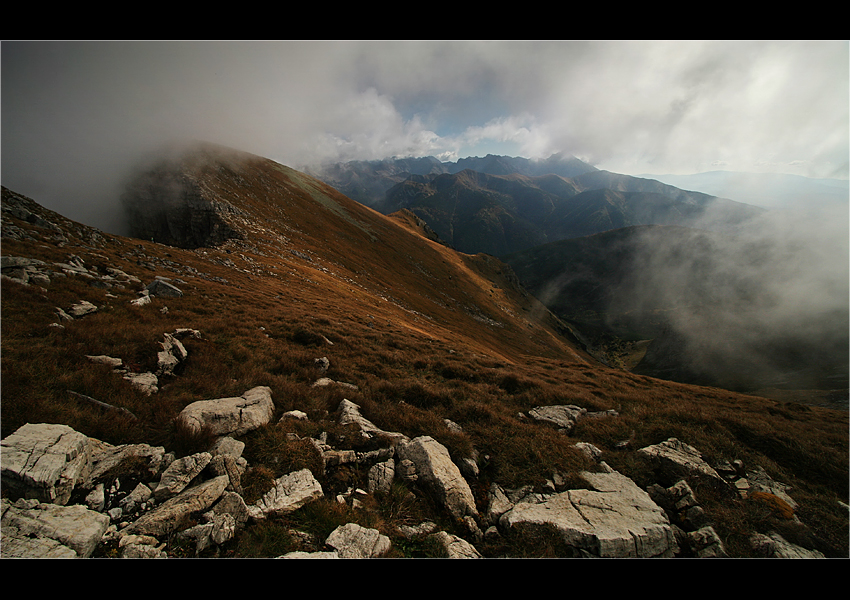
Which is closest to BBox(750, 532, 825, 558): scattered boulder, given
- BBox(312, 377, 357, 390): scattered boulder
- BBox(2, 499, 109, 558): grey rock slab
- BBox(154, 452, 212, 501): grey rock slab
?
BBox(312, 377, 357, 390): scattered boulder

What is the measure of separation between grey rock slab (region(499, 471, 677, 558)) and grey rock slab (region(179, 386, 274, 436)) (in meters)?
5.81

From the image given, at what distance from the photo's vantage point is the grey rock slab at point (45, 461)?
3.88 meters

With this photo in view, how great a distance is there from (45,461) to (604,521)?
9.33 meters

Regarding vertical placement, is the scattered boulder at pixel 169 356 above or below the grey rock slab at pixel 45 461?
below

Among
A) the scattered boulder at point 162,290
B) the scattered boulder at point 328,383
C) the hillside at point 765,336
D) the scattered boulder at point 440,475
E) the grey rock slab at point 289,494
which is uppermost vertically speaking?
the hillside at point 765,336

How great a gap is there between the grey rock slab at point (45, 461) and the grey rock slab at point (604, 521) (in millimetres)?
6973

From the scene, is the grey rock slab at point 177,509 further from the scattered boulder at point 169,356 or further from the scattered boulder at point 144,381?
the scattered boulder at point 169,356

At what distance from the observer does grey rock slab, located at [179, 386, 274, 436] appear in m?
6.11

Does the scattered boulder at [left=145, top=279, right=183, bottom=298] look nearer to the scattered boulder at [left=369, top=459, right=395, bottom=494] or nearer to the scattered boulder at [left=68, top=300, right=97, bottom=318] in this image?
the scattered boulder at [left=68, top=300, right=97, bottom=318]

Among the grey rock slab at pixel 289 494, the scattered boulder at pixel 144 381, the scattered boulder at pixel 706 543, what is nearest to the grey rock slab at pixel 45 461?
the scattered boulder at pixel 144 381

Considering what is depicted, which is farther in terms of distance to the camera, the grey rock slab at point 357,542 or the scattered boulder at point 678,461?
the scattered boulder at point 678,461

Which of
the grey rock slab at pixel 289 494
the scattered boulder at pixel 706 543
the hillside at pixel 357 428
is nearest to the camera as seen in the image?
the grey rock slab at pixel 289 494
